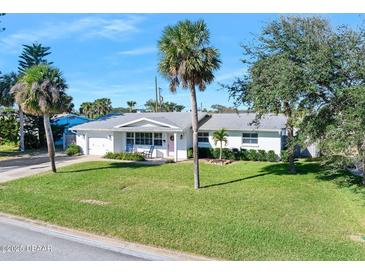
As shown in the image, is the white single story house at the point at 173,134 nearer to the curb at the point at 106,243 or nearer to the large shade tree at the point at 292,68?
the large shade tree at the point at 292,68

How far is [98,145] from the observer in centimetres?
2969

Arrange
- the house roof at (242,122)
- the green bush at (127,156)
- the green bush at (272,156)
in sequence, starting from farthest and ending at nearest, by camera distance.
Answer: the green bush at (127,156), the house roof at (242,122), the green bush at (272,156)

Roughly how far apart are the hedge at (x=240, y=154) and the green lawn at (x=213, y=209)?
4990 millimetres

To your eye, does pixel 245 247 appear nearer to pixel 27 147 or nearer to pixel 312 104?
pixel 312 104

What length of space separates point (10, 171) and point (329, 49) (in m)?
19.1

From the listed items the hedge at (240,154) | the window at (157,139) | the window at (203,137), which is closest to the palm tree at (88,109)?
the window at (157,139)

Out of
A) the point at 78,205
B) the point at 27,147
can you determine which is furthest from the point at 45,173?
the point at 27,147

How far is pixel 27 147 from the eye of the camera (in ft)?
119

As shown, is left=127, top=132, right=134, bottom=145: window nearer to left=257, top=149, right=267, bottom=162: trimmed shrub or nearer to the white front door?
the white front door

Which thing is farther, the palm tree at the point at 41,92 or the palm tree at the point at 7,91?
the palm tree at the point at 7,91

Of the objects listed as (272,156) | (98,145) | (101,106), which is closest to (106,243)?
(272,156)

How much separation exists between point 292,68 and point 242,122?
1415cm

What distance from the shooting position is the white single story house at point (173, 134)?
84.9 ft

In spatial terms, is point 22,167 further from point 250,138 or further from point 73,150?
point 250,138
